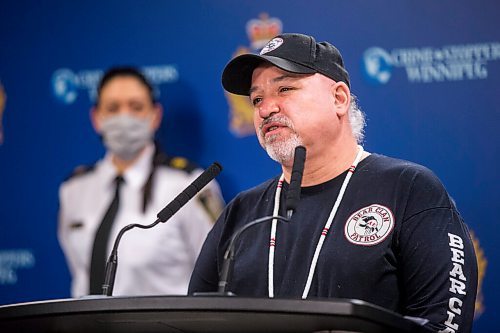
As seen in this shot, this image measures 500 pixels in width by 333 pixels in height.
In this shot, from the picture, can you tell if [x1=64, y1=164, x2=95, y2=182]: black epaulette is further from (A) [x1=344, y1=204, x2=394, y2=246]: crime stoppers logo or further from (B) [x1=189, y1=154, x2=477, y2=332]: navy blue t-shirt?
(A) [x1=344, y1=204, x2=394, y2=246]: crime stoppers logo

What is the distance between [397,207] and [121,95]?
1921 mm

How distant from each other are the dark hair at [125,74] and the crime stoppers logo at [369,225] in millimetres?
1773

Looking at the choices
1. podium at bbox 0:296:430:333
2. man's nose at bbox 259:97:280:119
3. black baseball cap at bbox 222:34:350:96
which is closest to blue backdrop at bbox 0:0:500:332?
black baseball cap at bbox 222:34:350:96

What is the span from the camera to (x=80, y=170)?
405 cm

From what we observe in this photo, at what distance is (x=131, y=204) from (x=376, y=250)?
5.96 feet

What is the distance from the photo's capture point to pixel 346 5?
144 inches

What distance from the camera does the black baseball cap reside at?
248 centimetres

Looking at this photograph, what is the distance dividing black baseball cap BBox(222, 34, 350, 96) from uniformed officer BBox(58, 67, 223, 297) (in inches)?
48.9

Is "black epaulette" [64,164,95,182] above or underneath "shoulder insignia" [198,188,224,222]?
above

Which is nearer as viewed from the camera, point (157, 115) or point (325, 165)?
point (325, 165)

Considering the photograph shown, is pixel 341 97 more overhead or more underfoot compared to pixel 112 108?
more underfoot

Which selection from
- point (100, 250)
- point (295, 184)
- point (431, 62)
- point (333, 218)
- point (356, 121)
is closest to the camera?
point (295, 184)

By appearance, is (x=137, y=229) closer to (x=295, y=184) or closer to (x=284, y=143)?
(x=284, y=143)

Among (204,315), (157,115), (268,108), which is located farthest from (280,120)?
(157,115)
